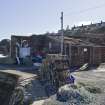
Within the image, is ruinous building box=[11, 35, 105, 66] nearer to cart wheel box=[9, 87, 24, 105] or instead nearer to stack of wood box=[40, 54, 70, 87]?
stack of wood box=[40, 54, 70, 87]

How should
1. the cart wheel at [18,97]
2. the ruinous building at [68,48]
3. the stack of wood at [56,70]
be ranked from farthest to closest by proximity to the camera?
the ruinous building at [68,48] → the stack of wood at [56,70] → the cart wheel at [18,97]

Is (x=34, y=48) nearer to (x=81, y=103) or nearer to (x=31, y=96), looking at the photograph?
(x=31, y=96)

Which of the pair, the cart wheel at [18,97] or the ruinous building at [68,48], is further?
the ruinous building at [68,48]

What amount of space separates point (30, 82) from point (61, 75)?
262 centimetres

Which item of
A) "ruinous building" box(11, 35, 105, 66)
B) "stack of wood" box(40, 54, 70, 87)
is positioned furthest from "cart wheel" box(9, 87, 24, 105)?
"ruinous building" box(11, 35, 105, 66)

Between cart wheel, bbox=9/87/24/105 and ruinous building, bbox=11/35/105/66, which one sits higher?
ruinous building, bbox=11/35/105/66

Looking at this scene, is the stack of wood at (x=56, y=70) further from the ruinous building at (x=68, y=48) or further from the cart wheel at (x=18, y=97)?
the ruinous building at (x=68, y=48)

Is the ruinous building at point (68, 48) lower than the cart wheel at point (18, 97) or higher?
higher

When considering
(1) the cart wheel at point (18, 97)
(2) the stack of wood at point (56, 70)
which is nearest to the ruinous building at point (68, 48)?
(2) the stack of wood at point (56, 70)

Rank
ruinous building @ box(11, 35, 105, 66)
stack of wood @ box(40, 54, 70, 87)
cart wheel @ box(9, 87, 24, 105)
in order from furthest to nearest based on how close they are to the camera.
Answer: ruinous building @ box(11, 35, 105, 66) → stack of wood @ box(40, 54, 70, 87) → cart wheel @ box(9, 87, 24, 105)

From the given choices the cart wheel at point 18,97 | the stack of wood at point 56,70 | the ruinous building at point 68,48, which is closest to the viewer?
the cart wheel at point 18,97

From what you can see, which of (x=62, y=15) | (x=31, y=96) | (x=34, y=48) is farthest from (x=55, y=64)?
(x=34, y=48)

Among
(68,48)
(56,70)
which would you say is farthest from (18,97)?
(68,48)

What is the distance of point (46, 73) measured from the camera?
21672 mm
